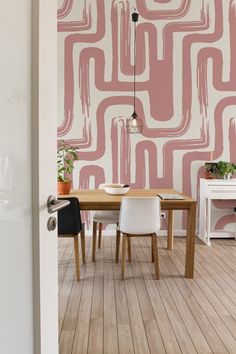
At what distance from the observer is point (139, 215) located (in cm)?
301

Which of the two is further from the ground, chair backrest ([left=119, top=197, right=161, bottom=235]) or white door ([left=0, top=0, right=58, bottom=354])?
white door ([left=0, top=0, right=58, bottom=354])

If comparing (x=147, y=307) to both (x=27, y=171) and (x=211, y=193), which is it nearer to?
(x=27, y=171)

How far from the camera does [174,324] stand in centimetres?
225

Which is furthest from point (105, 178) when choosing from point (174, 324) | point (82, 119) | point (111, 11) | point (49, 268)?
point (49, 268)

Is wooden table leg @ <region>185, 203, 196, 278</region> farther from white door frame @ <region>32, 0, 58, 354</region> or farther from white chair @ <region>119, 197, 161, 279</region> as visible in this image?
white door frame @ <region>32, 0, 58, 354</region>

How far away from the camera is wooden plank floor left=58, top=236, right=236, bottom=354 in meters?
2.02

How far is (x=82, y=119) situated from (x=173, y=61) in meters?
1.54

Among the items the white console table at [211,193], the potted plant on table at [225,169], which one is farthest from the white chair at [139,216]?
the potted plant on table at [225,169]

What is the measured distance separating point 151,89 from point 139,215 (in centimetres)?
246

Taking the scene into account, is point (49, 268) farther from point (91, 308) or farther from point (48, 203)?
point (91, 308)

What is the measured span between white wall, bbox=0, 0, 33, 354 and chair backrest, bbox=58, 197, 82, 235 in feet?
6.43

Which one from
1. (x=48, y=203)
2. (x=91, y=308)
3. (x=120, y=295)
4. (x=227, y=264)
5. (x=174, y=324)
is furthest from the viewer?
(x=227, y=264)

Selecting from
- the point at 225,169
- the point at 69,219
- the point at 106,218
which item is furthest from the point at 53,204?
the point at 225,169

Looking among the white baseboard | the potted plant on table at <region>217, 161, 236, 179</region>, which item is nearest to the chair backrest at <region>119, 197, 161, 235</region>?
the white baseboard
